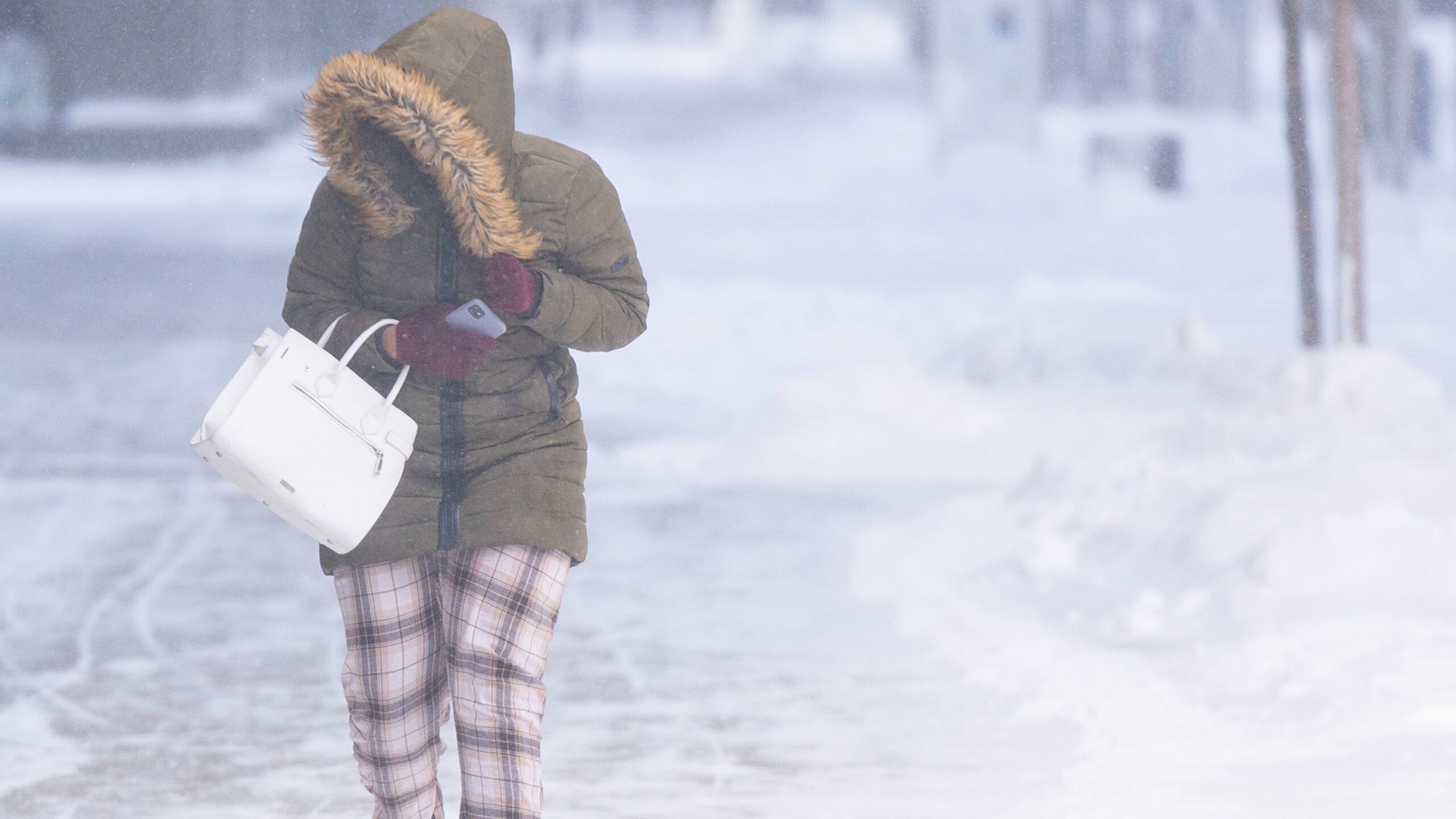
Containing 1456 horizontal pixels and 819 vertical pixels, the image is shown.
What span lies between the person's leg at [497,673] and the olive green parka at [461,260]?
0.06 metres

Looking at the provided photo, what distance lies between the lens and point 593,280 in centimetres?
281

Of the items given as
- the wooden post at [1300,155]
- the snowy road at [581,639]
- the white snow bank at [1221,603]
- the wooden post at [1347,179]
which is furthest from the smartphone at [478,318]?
the wooden post at [1347,179]

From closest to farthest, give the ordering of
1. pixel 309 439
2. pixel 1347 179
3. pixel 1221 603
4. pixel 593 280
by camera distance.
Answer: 1. pixel 309 439
2. pixel 593 280
3. pixel 1221 603
4. pixel 1347 179

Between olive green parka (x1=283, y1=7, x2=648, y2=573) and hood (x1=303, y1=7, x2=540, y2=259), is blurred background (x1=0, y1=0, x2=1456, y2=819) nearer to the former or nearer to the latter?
olive green parka (x1=283, y1=7, x2=648, y2=573)

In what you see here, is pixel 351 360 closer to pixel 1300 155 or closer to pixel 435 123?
pixel 435 123

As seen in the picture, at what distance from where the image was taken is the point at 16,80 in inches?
556

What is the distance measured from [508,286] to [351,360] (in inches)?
14.0

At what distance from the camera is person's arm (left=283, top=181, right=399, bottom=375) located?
8.97 feet

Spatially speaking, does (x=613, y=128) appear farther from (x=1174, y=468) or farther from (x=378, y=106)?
(x=378, y=106)

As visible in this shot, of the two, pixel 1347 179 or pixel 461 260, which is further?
pixel 1347 179

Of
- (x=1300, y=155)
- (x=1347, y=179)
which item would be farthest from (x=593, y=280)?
(x=1347, y=179)

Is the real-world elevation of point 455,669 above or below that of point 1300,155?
above

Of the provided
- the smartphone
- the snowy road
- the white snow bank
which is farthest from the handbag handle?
the white snow bank

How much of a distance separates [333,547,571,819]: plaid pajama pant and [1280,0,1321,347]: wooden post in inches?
322
